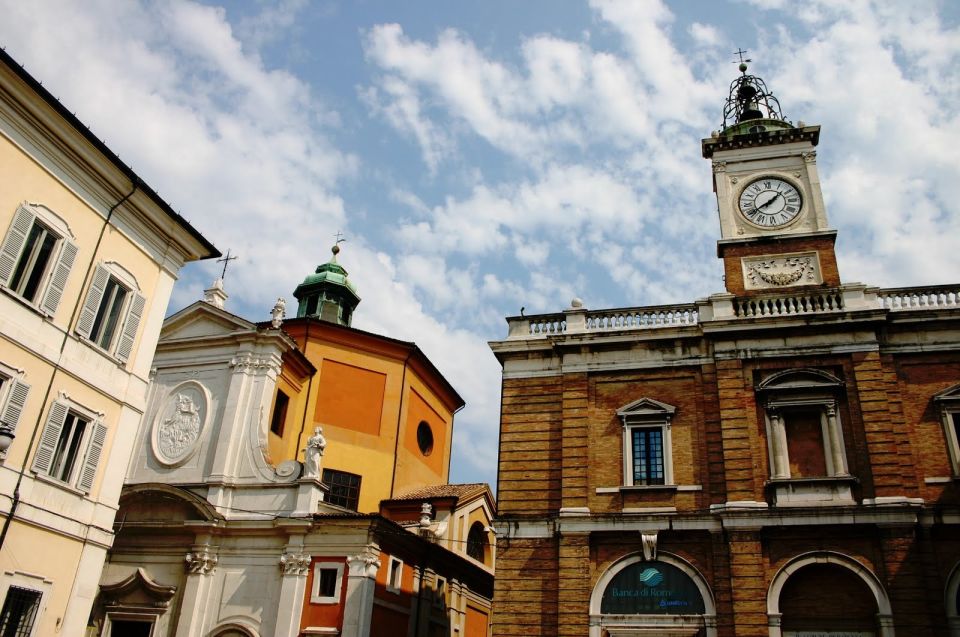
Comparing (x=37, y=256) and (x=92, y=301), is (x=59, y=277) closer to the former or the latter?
(x=37, y=256)

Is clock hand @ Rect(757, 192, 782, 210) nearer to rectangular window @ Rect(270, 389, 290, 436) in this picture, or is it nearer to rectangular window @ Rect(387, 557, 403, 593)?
rectangular window @ Rect(387, 557, 403, 593)

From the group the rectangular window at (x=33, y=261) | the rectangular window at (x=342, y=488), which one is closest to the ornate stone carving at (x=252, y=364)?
the rectangular window at (x=342, y=488)

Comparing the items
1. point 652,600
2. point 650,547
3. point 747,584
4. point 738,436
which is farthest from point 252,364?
point 747,584

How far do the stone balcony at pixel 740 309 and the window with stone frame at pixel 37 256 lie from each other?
11.5 metres

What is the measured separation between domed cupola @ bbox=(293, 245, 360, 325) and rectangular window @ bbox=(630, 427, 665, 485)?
17993 mm

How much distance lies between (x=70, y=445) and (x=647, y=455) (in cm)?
1314

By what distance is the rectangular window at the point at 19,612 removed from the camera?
44.1 feet

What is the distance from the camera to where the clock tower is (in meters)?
22.1

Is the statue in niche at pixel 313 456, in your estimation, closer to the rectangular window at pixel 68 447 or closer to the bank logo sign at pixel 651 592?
the rectangular window at pixel 68 447

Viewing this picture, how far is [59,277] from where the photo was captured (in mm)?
14797

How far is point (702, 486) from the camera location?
19.2 m

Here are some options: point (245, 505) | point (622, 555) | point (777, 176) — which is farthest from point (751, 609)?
point (245, 505)

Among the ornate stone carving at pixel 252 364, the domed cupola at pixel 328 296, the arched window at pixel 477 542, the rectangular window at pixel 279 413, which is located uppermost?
the domed cupola at pixel 328 296

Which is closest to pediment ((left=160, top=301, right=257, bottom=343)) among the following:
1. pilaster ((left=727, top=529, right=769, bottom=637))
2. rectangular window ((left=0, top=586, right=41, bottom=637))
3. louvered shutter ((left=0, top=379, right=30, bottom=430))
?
louvered shutter ((left=0, top=379, right=30, bottom=430))
